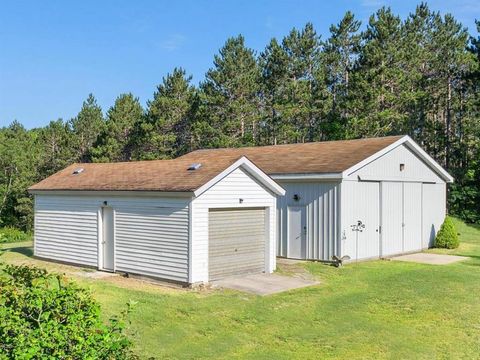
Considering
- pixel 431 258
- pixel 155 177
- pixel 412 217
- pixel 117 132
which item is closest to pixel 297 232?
pixel 431 258

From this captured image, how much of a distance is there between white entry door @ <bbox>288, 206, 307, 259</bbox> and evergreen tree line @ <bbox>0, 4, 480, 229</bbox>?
65.6ft

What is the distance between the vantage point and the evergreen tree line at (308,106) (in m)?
37.2

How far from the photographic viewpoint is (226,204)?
13766 mm

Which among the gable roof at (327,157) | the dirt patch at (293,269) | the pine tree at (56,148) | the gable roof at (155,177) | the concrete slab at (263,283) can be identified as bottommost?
the concrete slab at (263,283)

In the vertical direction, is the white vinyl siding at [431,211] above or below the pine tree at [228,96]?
below

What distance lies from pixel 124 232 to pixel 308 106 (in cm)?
2958

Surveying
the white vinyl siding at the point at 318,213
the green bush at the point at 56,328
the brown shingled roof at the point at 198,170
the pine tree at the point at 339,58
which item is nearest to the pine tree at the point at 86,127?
the pine tree at the point at 339,58

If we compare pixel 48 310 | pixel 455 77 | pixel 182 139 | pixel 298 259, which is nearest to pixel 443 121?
pixel 455 77

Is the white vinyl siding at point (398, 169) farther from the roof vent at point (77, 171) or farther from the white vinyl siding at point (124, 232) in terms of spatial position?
the roof vent at point (77, 171)

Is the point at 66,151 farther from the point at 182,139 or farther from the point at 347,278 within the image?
the point at 347,278

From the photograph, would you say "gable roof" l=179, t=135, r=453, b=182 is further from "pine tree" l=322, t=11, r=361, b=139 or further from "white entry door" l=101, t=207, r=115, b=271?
"pine tree" l=322, t=11, r=361, b=139

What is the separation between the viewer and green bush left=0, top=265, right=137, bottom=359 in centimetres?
421

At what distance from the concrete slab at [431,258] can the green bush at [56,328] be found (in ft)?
48.5

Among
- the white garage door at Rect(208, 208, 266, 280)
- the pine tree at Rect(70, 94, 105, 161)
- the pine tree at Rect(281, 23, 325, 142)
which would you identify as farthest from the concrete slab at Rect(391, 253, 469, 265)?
the pine tree at Rect(70, 94, 105, 161)
